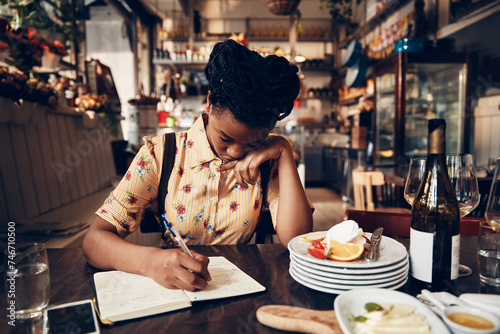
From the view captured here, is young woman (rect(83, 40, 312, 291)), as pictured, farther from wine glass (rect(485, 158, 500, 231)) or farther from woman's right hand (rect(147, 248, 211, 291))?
wine glass (rect(485, 158, 500, 231))

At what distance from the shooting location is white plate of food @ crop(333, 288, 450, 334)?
0.52m

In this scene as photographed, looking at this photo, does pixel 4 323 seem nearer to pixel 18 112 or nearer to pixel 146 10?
pixel 18 112

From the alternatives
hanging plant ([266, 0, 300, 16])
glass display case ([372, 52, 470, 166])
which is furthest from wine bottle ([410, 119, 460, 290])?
hanging plant ([266, 0, 300, 16])

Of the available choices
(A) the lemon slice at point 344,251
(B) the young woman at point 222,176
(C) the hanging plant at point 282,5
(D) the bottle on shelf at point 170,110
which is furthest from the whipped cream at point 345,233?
(D) the bottle on shelf at point 170,110

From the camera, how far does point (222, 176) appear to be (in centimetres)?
125

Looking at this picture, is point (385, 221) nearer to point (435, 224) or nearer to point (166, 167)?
point (435, 224)

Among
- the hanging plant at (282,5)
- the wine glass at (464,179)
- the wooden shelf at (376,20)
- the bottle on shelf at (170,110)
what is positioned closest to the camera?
the wine glass at (464,179)

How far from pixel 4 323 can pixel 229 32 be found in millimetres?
7373

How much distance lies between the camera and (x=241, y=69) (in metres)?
1.02

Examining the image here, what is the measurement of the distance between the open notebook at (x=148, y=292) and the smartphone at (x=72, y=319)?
0.02m

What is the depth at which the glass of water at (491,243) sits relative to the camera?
2.62 feet

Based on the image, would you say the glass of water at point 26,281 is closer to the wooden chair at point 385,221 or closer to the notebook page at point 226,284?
the notebook page at point 226,284

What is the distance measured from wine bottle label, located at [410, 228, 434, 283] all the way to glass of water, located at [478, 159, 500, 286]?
0.53ft

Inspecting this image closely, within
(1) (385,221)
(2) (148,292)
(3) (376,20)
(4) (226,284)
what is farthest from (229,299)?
(3) (376,20)
